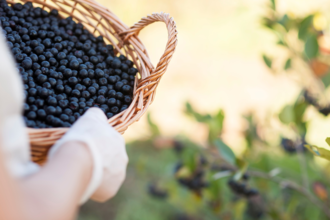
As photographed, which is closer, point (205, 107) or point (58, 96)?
point (58, 96)

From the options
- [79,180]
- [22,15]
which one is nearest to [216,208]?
[79,180]

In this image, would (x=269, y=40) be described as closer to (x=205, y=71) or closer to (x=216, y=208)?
(x=205, y=71)

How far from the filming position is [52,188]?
16.7 inches

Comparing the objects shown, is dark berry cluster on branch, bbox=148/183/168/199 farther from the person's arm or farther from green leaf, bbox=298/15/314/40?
the person's arm

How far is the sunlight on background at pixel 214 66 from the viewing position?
7.90 feet

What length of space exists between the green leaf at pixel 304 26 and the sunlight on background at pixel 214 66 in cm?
80

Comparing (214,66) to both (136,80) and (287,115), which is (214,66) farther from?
(136,80)

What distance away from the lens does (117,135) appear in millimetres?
623

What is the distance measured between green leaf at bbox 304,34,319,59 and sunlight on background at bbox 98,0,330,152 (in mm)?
791

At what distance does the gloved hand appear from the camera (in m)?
0.53

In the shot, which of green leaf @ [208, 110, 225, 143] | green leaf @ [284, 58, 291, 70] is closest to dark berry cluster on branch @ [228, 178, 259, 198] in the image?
green leaf @ [208, 110, 225, 143]

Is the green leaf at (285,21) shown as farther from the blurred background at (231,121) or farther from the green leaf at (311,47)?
the green leaf at (311,47)

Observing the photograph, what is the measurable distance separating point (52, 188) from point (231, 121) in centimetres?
214

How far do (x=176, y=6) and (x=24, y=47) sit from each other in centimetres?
304
